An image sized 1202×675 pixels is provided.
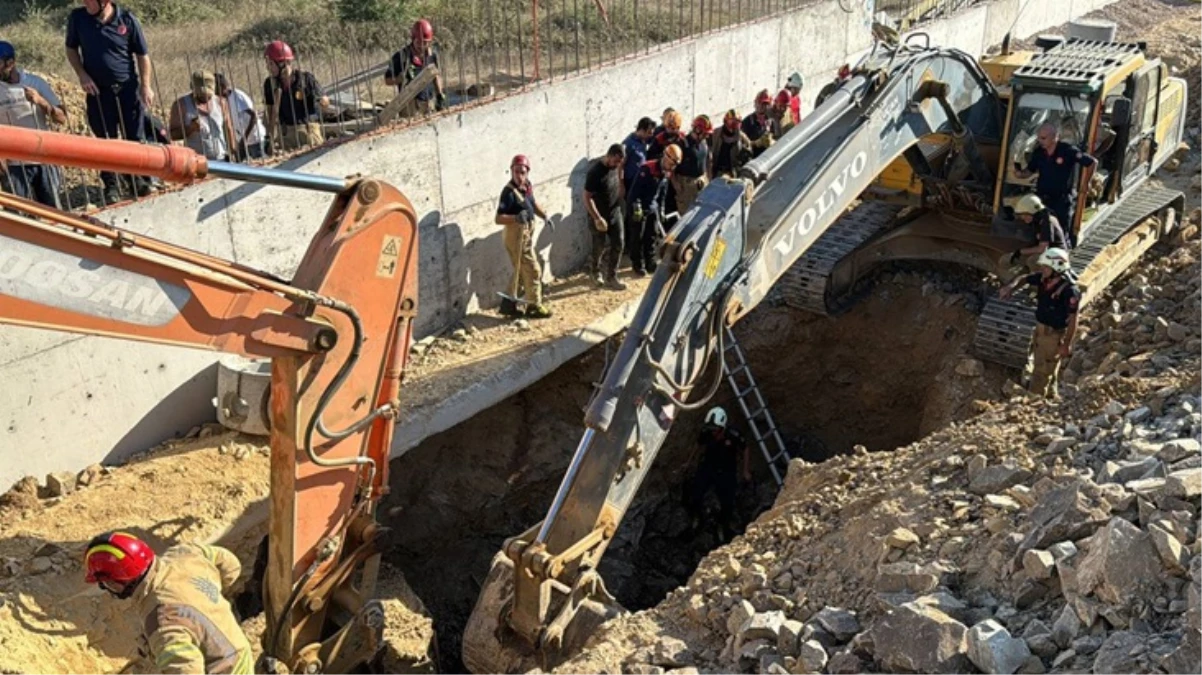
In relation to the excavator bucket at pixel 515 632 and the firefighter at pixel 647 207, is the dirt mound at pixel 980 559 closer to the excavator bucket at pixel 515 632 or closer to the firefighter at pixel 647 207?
the excavator bucket at pixel 515 632

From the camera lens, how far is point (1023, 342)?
9664 mm

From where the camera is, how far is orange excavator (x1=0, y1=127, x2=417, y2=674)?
16.0 ft

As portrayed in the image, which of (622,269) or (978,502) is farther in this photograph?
(622,269)

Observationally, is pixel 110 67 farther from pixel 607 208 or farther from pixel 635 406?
pixel 635 406

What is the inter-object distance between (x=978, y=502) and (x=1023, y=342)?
3661 mm

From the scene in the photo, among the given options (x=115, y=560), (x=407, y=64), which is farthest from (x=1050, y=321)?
(x=115, y=560)

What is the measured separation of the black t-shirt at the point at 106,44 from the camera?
8617 mm

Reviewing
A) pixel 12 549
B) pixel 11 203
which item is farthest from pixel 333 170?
pixel 11 203

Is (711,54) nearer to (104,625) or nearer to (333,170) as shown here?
(333,170)

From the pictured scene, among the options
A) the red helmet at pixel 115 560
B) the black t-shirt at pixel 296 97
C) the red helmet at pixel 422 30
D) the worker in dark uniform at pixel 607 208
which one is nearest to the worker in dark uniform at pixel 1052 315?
the worker in dark uniform at pixel 607 208

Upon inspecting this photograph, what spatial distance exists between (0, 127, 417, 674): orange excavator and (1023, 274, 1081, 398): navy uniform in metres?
5.07

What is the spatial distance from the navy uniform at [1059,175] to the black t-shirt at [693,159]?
3.27 m

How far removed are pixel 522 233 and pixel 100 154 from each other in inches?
235

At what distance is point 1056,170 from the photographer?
9.41m
